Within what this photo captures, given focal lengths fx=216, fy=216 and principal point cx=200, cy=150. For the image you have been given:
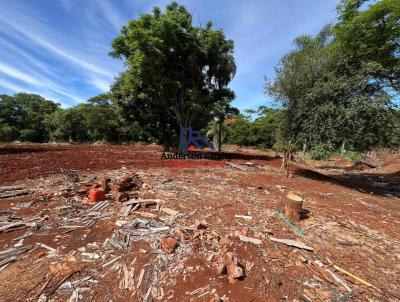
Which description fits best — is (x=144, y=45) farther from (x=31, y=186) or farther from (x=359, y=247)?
(x=359, y=247)

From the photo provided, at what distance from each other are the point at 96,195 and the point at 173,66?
398 inches

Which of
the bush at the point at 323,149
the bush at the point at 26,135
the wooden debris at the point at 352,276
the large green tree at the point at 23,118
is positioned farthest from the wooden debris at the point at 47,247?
the bush at the point at 26,135

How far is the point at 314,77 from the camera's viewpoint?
8.64 metres

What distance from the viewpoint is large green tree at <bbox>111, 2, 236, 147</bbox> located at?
11297 mm

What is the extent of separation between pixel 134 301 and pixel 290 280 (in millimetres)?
2010

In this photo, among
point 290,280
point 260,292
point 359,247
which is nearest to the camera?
point 260,292

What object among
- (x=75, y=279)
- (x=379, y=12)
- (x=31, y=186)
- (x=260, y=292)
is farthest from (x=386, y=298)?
(x=379, y=12)

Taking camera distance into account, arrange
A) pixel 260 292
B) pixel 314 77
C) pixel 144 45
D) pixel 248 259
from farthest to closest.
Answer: pixel 144 45
pixel 314 77
pixel 248 259
pixel 260 292

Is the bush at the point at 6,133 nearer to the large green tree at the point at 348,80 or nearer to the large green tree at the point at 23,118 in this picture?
the large green tree at the point at 23,118

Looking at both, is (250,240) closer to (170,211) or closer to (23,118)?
(170,211)

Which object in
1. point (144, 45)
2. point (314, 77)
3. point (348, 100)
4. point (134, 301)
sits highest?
point (144, 45)

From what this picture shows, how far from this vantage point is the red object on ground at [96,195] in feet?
16.4

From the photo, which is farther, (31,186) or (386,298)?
(31,186)

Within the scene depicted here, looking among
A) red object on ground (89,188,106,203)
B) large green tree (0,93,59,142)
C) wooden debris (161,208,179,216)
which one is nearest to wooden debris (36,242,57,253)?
red object on ground (89,188,106,203)
